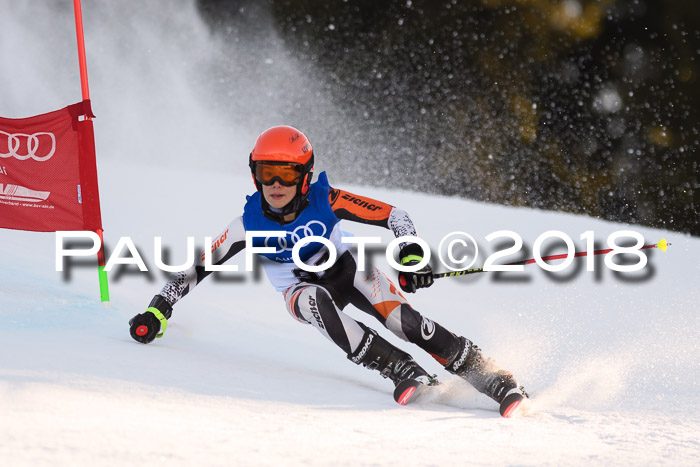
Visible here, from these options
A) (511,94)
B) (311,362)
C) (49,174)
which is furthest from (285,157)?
(511,94)

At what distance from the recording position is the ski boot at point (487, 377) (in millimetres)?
2703

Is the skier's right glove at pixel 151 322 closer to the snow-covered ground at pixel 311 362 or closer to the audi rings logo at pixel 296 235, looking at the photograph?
the snow-covered ground at pixel 311 362

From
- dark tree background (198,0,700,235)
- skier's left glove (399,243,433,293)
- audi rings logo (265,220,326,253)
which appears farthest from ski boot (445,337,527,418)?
dark tree background (198,0,700,235)

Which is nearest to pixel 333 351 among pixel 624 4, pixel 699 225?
pixel 699 225

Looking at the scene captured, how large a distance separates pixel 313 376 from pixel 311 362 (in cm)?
48

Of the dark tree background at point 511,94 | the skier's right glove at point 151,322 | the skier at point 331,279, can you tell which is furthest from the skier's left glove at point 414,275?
the dark tree background at point 511,94

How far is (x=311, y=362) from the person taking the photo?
11.8 ft

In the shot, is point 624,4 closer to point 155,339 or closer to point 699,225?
point 699,225

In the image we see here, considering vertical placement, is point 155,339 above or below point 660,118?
below

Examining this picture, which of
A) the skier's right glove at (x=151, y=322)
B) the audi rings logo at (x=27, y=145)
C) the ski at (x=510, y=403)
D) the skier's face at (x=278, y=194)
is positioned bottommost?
the ski at (x=510, y=403)

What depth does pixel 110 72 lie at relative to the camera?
650 inches

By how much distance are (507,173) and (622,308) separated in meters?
14.8

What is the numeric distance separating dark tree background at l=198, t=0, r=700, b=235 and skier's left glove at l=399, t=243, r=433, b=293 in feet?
48.0

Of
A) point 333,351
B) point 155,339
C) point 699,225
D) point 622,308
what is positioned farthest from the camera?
point 699,225
